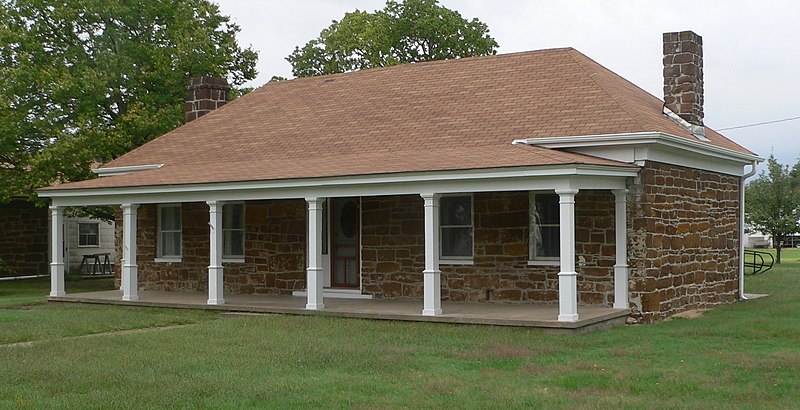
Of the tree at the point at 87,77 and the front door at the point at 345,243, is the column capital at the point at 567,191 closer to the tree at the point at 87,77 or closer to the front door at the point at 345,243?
the front door at the point at 345,243

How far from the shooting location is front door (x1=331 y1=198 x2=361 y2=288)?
1880cm

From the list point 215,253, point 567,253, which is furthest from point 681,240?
point 215,253

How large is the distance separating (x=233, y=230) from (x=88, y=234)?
1494 cm

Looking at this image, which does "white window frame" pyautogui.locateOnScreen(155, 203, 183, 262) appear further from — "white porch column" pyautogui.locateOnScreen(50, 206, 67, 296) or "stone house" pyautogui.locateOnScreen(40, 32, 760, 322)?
"white porch column" pyautogui.locateOnScreen(50, 206, 67, 296)

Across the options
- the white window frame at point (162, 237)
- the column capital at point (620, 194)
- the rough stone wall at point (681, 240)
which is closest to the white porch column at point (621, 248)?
the column capital at point (620, 194)

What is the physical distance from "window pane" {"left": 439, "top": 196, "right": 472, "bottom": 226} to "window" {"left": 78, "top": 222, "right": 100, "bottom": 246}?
62.9 ft

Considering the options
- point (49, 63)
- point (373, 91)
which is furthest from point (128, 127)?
point (373, 91)

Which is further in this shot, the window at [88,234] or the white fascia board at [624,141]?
the window at [88,234]

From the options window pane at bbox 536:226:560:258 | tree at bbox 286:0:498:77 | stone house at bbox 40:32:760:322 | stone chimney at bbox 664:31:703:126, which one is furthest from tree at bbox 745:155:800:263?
window pane at bbox 536:226:560:258

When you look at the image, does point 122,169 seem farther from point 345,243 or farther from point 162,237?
point 345,243

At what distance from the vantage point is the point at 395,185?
611 inches

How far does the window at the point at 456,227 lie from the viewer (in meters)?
17.3

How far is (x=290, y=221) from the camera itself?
765 inches

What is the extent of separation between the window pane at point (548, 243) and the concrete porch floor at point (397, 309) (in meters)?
0.88
